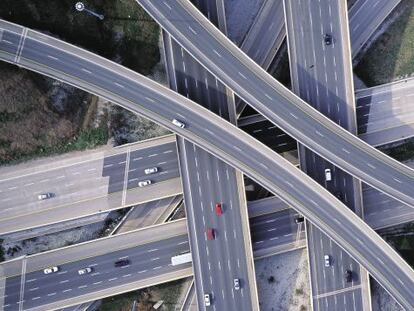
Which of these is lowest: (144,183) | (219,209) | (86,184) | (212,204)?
(219,209)

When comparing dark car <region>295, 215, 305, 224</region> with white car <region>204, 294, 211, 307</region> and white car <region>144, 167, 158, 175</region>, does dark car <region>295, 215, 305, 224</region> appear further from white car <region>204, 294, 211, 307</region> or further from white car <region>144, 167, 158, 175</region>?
white car <region>144, 167, 158, 175</region>

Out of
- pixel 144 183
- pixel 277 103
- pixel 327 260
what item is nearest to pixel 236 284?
pixel 327 260

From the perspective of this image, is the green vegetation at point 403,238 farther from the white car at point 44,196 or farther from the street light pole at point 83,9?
the street light pole at point 83,9

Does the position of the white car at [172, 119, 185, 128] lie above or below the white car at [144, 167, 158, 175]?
above

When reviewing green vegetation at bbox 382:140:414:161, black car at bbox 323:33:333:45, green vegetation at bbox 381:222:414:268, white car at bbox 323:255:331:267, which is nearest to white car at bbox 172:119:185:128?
black car at bbox 323:33:333:45

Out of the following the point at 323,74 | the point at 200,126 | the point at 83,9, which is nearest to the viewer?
the point at 200,126

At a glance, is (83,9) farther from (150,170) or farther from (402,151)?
(402,151)

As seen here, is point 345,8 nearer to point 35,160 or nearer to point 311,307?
point 311,307
